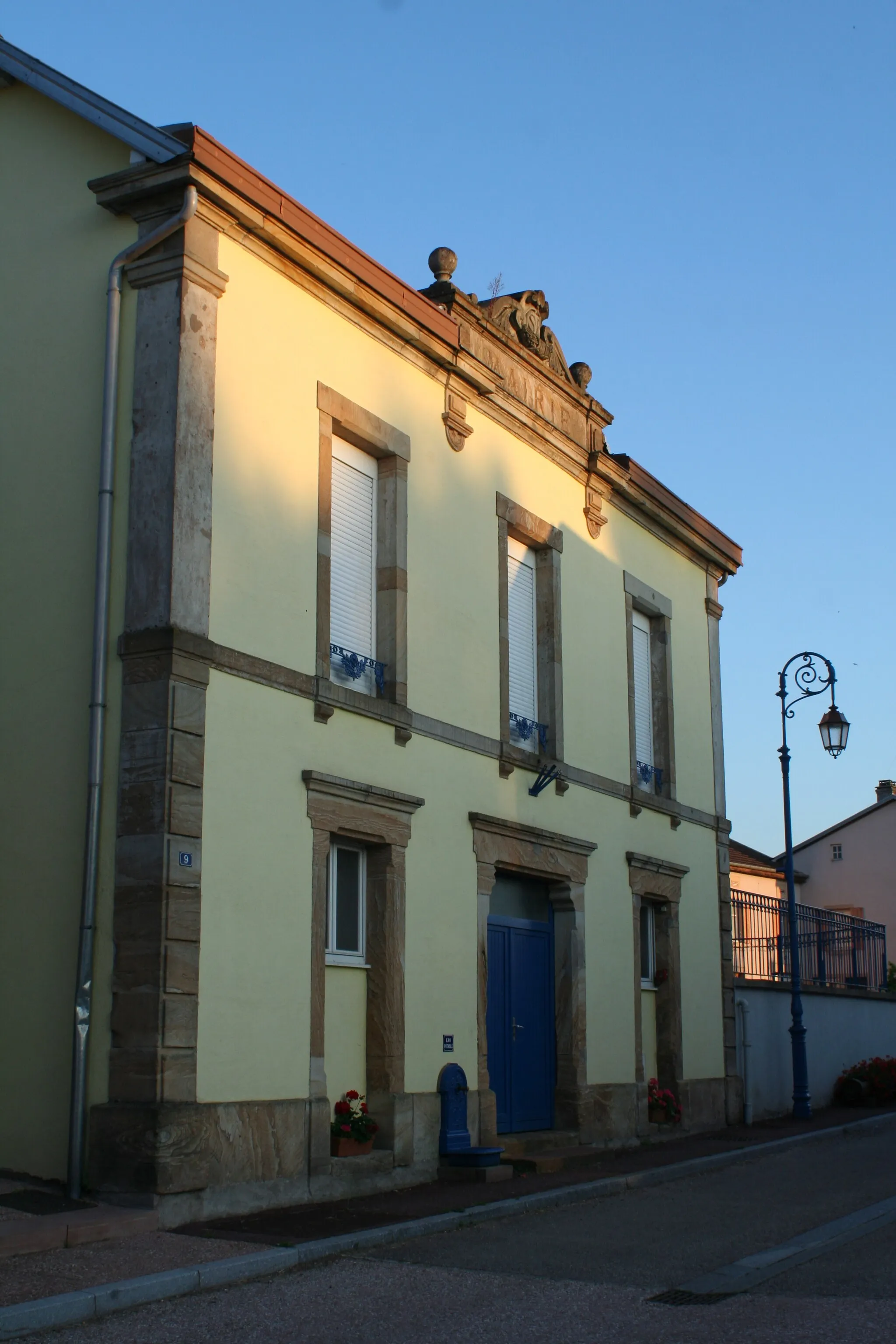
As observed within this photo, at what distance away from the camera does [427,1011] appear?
505 inches

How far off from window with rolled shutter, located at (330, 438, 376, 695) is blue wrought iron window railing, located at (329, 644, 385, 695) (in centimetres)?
1

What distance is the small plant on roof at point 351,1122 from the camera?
1147cm

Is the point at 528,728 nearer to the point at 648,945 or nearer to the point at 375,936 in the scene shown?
the point at 375,936

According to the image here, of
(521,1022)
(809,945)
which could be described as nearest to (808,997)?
(809,945)

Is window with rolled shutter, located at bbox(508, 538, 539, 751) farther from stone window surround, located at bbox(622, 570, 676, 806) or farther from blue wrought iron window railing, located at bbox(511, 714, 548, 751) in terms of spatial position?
stone window surround, located at bbox(622, 570, 676, 806)

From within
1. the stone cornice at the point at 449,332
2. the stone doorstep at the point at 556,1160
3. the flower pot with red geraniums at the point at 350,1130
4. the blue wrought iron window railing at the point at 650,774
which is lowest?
the stone doorstep at the point at 556,1160

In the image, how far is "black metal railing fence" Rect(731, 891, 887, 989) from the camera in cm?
2141

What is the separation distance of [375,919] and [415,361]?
5175 mm

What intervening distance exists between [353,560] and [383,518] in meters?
0.59

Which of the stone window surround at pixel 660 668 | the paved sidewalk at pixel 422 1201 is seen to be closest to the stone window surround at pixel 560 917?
Answer: the paved sidewalk at pixel 422 1201

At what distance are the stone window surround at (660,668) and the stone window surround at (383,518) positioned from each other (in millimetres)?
5260

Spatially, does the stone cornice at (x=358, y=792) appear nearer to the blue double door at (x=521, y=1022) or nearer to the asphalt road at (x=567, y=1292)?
the blue double door at (x=521, y=1022)

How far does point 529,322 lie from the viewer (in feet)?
52.8

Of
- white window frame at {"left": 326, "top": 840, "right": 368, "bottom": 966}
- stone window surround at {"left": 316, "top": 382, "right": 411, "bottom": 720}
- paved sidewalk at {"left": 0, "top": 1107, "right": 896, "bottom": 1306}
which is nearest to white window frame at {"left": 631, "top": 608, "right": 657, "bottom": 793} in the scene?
paved sidewalk at {"left": 0, "top": 1107, "right": 896, "bottom": 1306}
